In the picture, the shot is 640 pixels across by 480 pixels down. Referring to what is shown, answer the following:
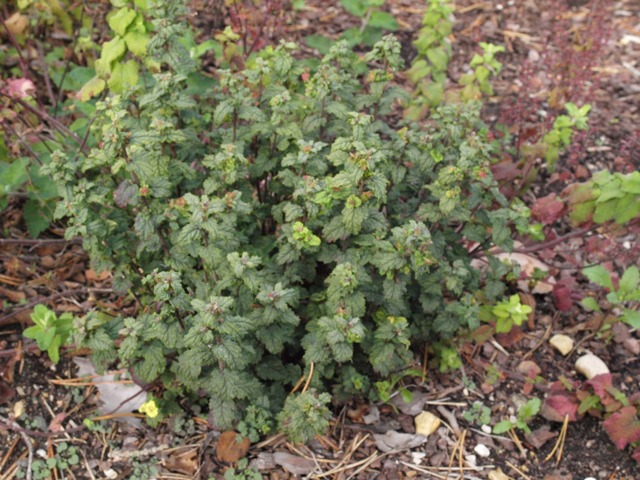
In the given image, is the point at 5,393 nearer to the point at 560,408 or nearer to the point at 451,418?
the point at 451,418

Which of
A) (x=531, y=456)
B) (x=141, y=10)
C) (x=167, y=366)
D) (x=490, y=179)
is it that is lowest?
(x=531, y=456)

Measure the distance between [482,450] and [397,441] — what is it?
36 centimetres

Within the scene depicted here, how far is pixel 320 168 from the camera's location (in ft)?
8.14

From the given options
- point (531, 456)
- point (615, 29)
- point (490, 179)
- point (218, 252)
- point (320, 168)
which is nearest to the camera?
point (218, 252)

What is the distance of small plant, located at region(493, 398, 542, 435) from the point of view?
2.86 metres

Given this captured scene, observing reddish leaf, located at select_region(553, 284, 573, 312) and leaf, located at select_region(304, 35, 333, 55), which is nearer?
reddish leaf, located at select_region(553, 284, 573, 312)

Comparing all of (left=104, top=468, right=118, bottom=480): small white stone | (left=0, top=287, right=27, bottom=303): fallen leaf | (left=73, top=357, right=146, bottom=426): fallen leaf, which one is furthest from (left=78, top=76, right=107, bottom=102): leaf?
(left=104, top=468, right=118, bottom=480): small white stone

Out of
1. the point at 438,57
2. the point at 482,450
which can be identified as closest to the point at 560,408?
the point at 482,450

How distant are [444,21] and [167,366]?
97.3 inches

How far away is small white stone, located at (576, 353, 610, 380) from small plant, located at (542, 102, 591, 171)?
1.10m

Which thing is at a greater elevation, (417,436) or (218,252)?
(218,252)

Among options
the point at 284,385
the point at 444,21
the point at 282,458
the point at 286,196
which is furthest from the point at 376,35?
the point at 282,458

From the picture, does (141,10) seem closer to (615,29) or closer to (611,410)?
(611,410)

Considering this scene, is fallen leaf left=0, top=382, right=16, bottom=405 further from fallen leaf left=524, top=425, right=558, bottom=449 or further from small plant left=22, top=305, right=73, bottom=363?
fallen leaf left=524, top=425, right=558, bottom=449
